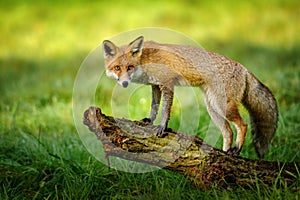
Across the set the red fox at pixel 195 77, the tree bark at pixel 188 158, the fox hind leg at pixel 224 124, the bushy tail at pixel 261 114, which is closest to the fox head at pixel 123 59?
the red fox at pixel 195 77

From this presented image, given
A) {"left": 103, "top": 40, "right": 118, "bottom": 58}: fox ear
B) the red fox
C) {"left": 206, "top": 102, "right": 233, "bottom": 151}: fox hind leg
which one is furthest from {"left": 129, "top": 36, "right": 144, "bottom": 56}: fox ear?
{"left": 206, "top": 102, "right": 233, "bottom": 151}: fox hind leg

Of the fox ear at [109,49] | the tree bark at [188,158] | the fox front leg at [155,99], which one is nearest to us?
the tree bark at [188,158]

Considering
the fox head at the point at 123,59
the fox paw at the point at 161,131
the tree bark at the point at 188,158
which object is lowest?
the tree bark at the point at 188,158

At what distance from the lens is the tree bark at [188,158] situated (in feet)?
15.1

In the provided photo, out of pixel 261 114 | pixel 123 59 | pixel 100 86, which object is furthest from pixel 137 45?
pixel 100 86

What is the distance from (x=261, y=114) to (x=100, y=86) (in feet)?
10.2

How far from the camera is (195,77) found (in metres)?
5.30

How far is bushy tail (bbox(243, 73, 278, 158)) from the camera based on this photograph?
548 cm

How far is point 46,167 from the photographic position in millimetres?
5473

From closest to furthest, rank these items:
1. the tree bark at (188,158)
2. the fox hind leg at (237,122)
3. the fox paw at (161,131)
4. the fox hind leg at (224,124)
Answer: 1. the tree bark at (188,158)
2. the fox paw at (161,131)
3. the fox hind leg at (237,122)
4. the fox hind leg at (224,124)

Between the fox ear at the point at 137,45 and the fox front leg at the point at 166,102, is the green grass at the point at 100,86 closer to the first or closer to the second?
the fox front leg at the point at 166,102

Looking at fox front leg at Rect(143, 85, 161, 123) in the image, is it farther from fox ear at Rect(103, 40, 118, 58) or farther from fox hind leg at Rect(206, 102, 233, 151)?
fox ear at Rect(103, 40, 118, 58)

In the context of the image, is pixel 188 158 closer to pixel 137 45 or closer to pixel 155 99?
pixel 155 99

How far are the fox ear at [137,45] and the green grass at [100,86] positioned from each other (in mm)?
1168
